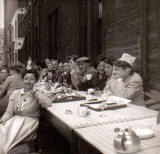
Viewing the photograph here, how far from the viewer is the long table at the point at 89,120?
2.10 meters

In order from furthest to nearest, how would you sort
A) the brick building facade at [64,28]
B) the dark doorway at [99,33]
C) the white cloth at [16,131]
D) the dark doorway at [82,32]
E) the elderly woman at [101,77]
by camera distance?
the dark doorway at [82,32]
the brick building facade at [64,28]
the dark doorway at [99,33]
the elderly woman at [101,77]
the white cloth at [16,131]

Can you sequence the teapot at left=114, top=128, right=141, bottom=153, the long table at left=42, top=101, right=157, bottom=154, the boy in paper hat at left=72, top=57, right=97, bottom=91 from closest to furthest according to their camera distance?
1. the teapot at left=114, top=128, right=141, bottom=153
2. the long table at left=42, top=101, right=157, bottom=154
3. the boy in paper hat at left=72, top=57, right=97, bottom=91

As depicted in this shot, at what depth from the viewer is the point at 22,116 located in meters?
3.03

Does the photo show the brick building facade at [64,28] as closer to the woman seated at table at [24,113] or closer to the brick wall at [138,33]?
the brick wall at [138,33]

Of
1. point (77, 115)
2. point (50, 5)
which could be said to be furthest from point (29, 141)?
point (50, 5)

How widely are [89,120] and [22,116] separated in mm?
1010

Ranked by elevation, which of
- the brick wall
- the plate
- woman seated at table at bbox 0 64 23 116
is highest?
the brick wall

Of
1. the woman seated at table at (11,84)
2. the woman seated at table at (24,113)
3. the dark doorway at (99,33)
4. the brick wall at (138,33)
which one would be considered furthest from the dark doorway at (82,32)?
the woman seated at table at (24,113)

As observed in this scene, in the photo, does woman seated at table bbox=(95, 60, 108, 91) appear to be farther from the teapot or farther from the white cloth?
the teapot

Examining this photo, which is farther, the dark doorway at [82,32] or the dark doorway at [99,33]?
the dark doorway at [82,32]

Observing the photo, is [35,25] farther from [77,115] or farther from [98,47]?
[77,115]

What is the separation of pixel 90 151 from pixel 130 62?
68.4 inches

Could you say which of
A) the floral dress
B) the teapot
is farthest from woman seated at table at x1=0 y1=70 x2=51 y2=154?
the teapot

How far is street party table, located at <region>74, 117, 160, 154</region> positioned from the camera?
160 cm
